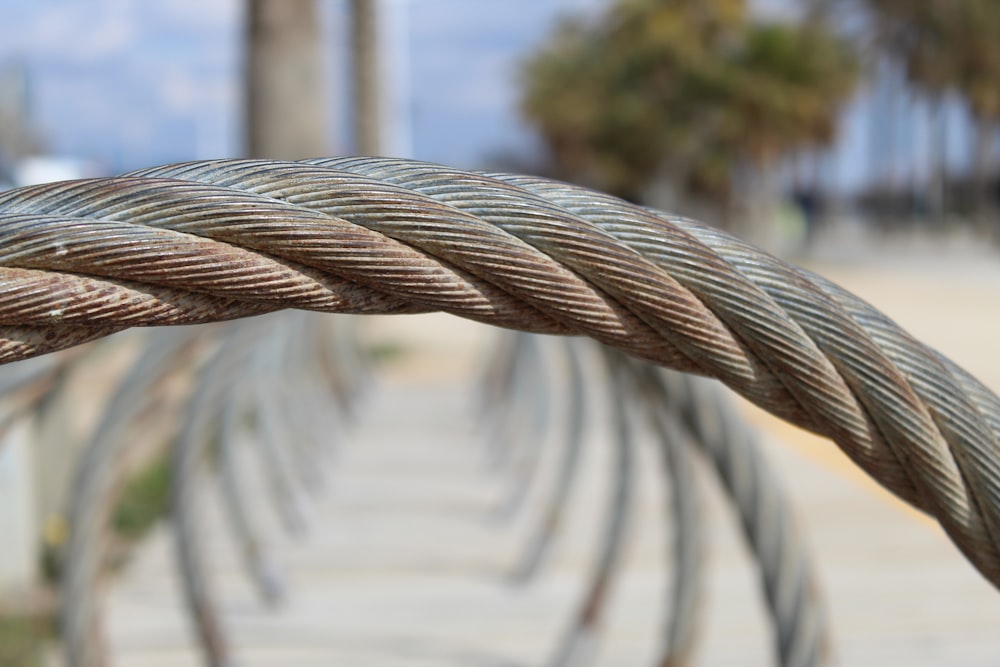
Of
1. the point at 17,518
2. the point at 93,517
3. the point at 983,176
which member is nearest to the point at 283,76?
the point at 17,518

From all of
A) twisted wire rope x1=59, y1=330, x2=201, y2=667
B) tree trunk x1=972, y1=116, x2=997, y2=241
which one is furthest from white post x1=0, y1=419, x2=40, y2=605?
tree trunk x1=972, y1=116, x2=997, y2=241

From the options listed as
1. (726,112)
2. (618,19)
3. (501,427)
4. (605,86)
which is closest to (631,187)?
(605,86)

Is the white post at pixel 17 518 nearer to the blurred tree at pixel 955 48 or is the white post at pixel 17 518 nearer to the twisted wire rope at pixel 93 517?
the twisted wire rope at pixel 93 517

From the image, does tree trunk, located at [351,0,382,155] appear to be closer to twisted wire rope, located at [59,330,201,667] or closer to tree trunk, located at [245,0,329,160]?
tree trunk, located at [245,0,329,160]

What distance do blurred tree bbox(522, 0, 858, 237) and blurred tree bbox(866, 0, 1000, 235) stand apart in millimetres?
4194

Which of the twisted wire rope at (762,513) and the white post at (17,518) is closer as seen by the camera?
the twisted wire rope at (762,513)

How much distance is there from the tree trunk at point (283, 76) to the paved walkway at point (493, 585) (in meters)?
3.71

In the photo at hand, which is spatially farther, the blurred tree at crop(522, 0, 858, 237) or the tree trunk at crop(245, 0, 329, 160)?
the blurred tree at crop(522, 0, 858, 237)

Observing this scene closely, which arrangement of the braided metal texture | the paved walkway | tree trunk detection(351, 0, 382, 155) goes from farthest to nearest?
tree trunk detection(351, 0, 382, 155), the paved walkway, the braided metal texture

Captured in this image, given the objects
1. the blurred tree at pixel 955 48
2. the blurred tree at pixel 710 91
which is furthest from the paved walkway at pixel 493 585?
the blurred tree at pixel 955 48

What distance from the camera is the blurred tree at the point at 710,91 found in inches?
1245

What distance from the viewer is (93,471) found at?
2.16 meters

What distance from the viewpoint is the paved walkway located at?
3.17m

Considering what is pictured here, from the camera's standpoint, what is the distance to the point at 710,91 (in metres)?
32.1
